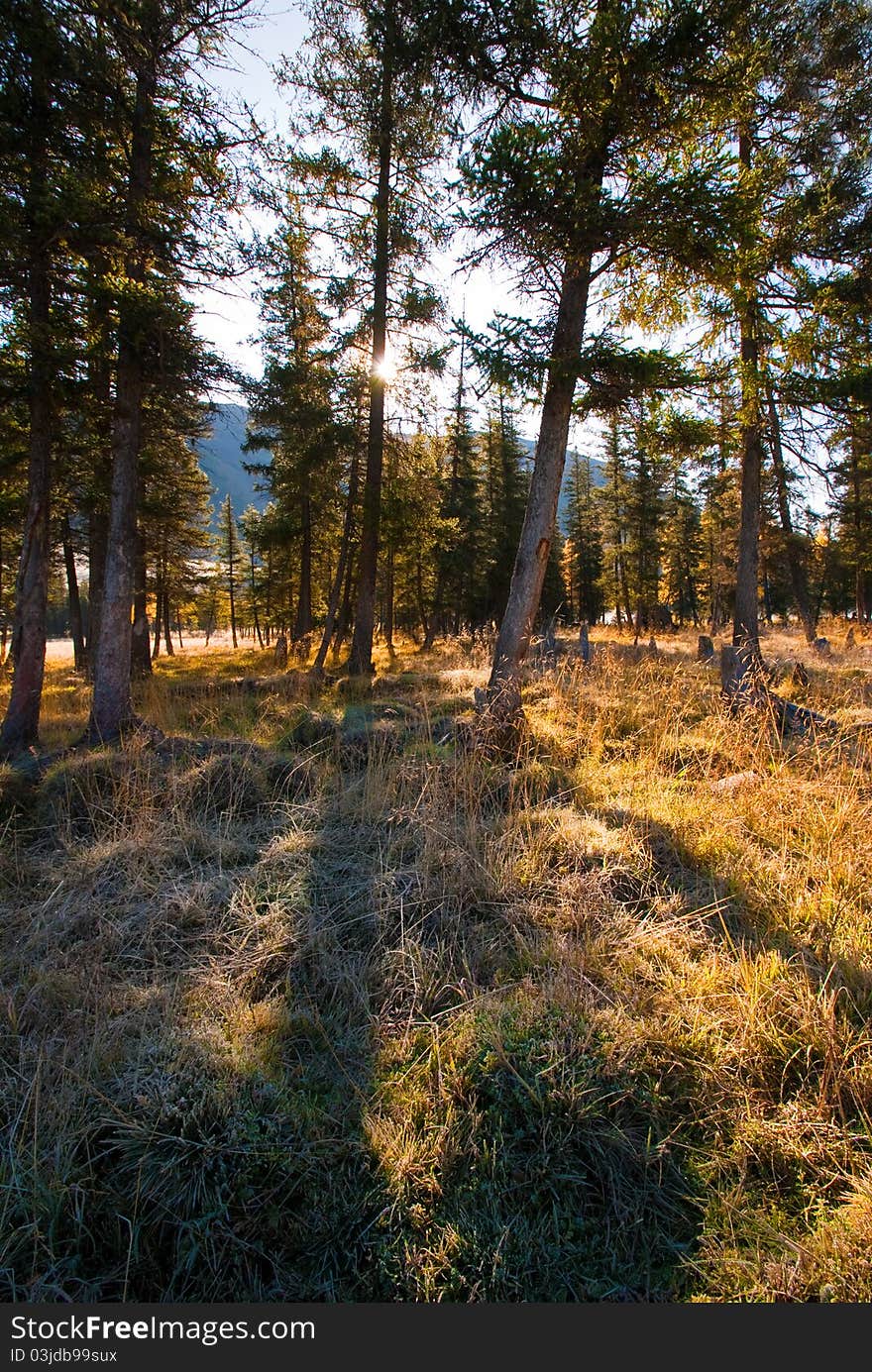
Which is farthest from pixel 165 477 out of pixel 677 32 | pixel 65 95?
pixel 677 32

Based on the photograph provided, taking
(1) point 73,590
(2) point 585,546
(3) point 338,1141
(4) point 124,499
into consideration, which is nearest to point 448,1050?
(3) point 338,1141

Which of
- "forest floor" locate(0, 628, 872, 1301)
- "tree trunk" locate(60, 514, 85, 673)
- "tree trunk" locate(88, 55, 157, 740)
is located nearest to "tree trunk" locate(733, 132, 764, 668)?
"forest floor" locate(0, 628, 872, 1301)

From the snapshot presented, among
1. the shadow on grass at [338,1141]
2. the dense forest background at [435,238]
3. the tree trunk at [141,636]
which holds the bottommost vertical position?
the shadow on grass at [338,1141]

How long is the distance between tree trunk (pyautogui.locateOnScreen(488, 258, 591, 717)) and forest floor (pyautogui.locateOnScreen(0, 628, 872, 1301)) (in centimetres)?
282

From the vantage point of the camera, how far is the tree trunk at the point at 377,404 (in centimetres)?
1148

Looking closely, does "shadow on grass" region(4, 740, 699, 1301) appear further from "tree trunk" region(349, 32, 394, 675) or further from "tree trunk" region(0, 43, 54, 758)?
"tree trunk" region(349, 32, 394, 675)

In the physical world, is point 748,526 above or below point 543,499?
above

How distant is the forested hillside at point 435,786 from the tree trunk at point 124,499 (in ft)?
0.19

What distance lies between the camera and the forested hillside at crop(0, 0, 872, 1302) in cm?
189

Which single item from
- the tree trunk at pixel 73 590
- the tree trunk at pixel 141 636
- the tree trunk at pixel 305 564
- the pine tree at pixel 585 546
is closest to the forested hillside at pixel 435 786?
the tree trunk at pixel 141 636

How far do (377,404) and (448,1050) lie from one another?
1373 cm

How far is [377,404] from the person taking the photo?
506 inches

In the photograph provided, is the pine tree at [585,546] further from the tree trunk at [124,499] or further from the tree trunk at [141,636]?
the tree trunk at [124,499]

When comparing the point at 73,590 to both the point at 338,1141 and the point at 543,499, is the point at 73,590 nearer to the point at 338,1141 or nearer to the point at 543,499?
the point at 543,499
